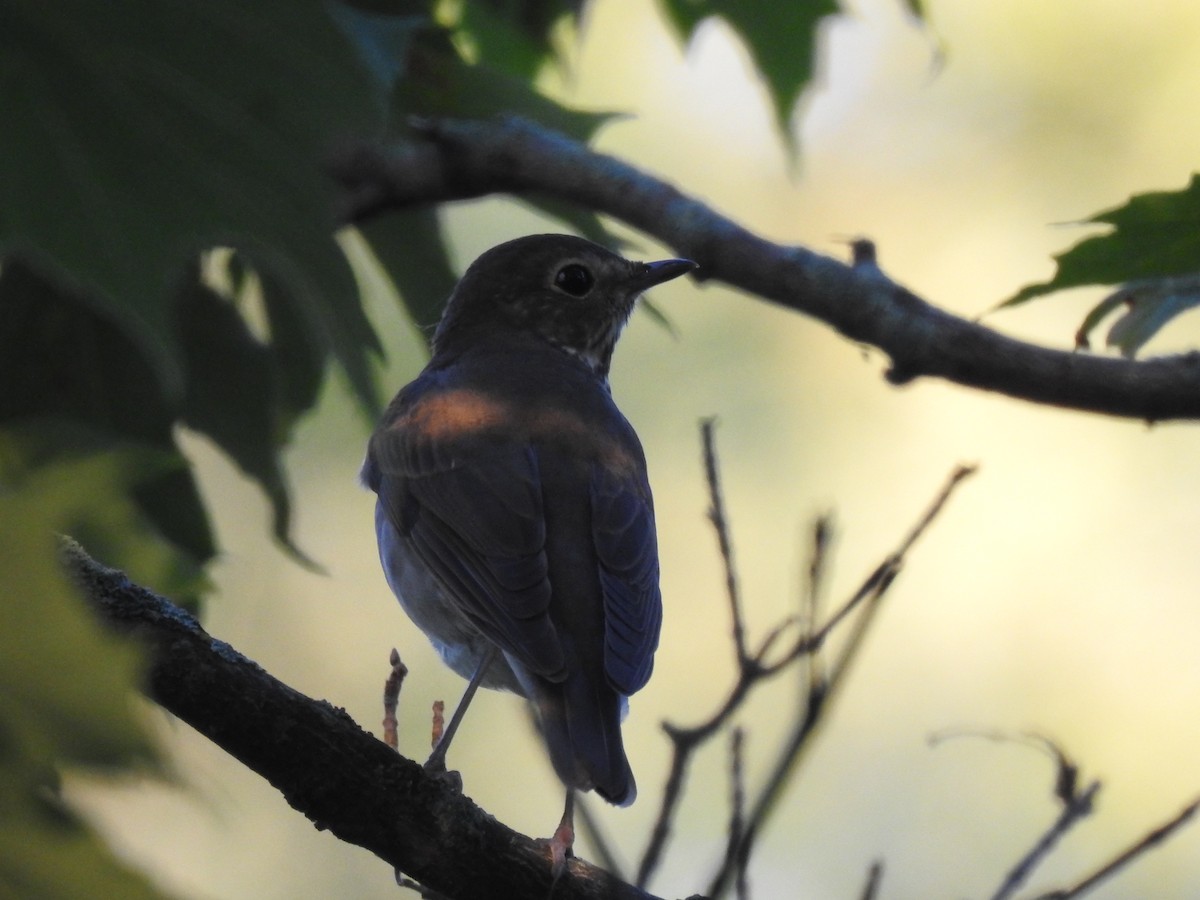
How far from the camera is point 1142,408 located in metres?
2.80

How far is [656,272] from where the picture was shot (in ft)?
17.0

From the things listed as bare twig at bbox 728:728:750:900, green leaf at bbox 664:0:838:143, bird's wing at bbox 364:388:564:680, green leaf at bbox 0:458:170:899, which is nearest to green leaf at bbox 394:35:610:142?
green leaf at bbox 664:0:838:143

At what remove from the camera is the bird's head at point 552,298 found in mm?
5363

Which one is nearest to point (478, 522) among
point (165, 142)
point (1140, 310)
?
point (165, 142)

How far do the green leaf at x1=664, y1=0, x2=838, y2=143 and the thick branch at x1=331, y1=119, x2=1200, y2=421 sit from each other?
0.33 metres

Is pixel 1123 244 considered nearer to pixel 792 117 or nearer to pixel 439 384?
pixel 792 117

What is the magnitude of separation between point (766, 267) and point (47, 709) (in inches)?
109

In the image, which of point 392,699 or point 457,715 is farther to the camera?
point 457,715

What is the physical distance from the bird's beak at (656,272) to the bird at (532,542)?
501mm

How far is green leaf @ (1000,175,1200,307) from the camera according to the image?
2.08 metres

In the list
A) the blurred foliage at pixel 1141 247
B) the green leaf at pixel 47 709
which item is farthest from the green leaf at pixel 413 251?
the green leaf at pixel 47 709

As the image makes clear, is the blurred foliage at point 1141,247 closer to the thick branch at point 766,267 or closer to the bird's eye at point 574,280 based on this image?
the thick branch at point 766,267

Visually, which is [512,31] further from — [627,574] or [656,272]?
[627,574]

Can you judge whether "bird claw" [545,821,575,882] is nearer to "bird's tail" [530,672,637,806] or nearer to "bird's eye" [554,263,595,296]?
"bird's tail" [530,672,637,806]
